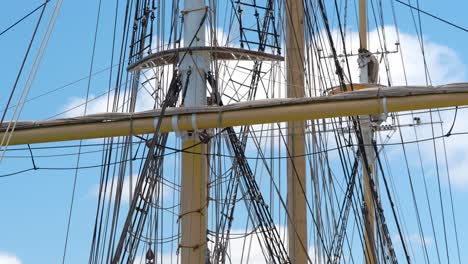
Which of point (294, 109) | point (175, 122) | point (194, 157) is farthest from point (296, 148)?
point (175, 122)

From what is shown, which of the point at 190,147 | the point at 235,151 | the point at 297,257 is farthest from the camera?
the point at 297,257

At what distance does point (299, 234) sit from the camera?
67.7 ft

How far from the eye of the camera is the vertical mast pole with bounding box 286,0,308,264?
2062cm

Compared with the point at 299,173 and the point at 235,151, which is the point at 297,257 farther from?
the point at 235,151

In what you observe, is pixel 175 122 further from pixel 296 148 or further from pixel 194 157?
pixel 296 148

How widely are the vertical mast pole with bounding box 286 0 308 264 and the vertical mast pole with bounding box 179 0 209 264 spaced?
2.70 m

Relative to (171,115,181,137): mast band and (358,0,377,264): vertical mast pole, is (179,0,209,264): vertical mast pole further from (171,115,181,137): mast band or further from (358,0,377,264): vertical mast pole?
(358,0,377,264): vertical mast pole

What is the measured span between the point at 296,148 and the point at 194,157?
4255 millimetres

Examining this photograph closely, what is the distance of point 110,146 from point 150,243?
199 cm

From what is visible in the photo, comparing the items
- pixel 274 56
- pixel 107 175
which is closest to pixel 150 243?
pixel 107 175

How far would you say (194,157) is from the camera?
1730 cm

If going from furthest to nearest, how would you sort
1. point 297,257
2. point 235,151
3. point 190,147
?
point 297,257
point 235,151
point 190,147

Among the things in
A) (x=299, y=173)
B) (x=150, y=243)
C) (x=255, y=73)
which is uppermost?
(x=255, y=73)

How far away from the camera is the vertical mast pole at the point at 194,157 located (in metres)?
16.8
